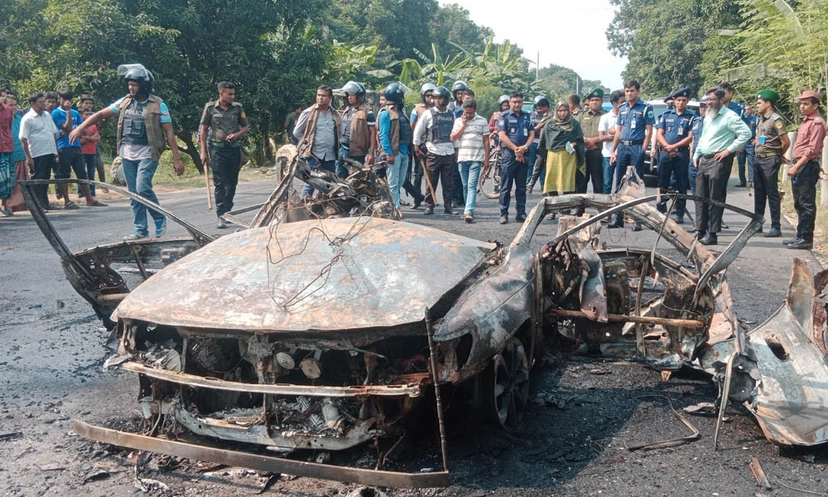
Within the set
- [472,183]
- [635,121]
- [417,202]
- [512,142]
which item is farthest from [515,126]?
[417,202]

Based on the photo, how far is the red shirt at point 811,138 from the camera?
8430mm

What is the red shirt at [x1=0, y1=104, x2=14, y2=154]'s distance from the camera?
11.3m

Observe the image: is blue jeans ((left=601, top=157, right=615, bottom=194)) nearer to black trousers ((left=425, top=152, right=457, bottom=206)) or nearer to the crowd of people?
the crowd of people

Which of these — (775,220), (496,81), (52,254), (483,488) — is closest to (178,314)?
(483,488)

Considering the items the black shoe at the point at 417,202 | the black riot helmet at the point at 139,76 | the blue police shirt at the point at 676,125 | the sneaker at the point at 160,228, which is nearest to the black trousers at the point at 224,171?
the sneaker at the point at 160,228

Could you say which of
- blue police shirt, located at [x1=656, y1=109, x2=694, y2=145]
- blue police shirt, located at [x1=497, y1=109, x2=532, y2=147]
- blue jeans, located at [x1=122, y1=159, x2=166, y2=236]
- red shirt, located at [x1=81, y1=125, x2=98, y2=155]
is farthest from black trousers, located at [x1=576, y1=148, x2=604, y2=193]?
red shirt, located at [x1=81, y1=125, x2=98, y2=155]

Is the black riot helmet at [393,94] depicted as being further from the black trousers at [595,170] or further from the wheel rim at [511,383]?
→ the wheel rim at [511,383]

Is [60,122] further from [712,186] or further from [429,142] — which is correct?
[712,186]

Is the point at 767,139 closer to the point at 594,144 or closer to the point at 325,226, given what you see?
the point at 594,144

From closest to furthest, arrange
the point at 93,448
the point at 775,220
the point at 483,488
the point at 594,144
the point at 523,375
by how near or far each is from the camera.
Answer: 1. the point at 483,488
2. the point at 93,448
3. the point at 523,375
4. the point at 775,220
5. the point at 594,144

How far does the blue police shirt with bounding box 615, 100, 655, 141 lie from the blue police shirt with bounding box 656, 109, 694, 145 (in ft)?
1.26

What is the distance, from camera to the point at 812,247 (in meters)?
8.98

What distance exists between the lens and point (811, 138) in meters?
8.48

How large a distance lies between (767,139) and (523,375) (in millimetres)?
6779
